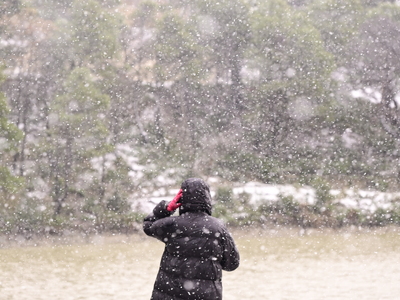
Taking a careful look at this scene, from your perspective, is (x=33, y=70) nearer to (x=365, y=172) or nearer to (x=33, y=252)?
(x=33, y=252)

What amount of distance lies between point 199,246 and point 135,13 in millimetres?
19674

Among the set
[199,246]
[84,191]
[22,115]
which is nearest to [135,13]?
[22,115]

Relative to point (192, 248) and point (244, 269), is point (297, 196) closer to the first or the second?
point (244, 269)

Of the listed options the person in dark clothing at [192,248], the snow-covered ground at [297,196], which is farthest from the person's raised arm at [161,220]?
the snow-covered ground at [297,196]

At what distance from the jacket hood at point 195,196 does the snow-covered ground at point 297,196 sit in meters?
13.7

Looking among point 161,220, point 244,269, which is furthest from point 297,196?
point 161,220

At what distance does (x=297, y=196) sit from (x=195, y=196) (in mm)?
14526

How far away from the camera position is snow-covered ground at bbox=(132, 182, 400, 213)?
16.9 m

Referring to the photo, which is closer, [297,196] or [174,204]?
[174,204]

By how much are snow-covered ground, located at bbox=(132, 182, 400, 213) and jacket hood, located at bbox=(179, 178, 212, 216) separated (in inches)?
541

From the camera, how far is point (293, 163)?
64.6 ft

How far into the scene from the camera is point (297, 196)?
17.1 meters

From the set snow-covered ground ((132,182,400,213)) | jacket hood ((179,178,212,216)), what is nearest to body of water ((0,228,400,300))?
snow-covered ground ((132,182,400,213))

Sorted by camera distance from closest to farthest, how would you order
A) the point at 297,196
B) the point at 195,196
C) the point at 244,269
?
the point at 195,196 → the point at 244,269 → the point at 297,196
